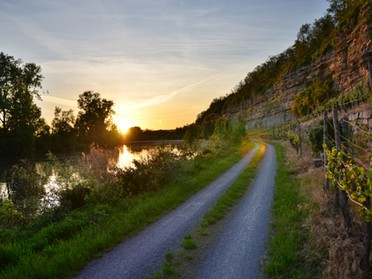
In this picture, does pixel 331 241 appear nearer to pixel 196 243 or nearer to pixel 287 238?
pixel 287 238

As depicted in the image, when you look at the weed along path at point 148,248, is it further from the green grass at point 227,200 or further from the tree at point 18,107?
the tree at point 18,107

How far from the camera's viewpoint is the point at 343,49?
49750mm

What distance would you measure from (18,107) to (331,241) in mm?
62428

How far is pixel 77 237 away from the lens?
9.25 metres

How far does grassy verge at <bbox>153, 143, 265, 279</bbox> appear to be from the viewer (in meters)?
7.30

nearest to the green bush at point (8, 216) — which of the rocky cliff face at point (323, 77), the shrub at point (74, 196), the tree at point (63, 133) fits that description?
the shrub at point (74, 196)

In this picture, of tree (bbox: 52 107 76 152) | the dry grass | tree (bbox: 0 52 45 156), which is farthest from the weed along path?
tree (bbox: 52 107 76 152)

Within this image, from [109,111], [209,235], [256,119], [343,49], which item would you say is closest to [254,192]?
[209,235]

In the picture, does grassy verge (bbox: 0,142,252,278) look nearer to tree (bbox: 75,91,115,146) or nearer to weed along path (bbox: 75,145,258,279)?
weed along path (bbox: 75,145,258,279)

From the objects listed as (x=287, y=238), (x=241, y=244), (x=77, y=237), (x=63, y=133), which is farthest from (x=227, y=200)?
(x=63, y=133)

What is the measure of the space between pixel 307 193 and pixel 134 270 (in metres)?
8.73

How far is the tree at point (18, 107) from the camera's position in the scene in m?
55.0

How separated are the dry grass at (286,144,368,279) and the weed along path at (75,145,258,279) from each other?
3.95 m

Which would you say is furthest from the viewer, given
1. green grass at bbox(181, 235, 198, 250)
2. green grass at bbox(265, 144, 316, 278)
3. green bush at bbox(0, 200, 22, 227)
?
green bush at bbox(0, 200, 22, 227)
